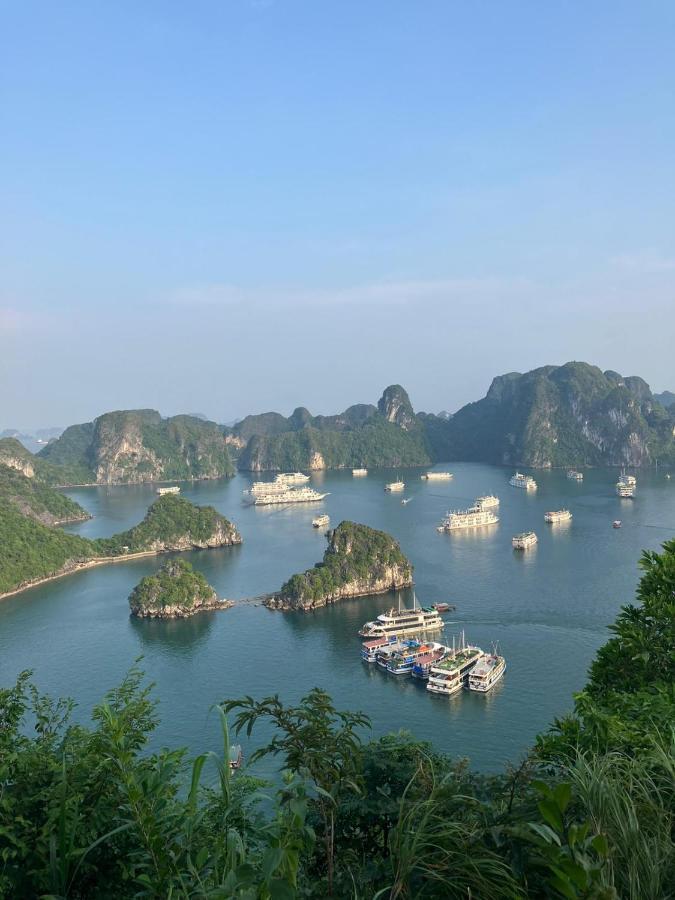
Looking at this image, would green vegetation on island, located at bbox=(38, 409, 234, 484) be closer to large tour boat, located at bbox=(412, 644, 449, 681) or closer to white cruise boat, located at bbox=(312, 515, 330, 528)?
white cruise boat, located at bbox=(312, 515, 330, 528)

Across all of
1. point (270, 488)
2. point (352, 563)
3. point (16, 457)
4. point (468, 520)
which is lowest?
point (468, 520)

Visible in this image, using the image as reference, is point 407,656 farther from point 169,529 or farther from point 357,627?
point 169,529

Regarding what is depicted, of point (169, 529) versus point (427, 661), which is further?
point (169, 529)

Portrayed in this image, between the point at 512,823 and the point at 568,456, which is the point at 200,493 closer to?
the point at 568,456

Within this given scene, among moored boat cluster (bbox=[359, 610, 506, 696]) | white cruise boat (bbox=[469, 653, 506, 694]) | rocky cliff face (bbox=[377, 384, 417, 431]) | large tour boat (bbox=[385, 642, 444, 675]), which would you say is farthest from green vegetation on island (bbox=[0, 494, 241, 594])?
rocky cliff face (bbox=[377, 384, 417, 431])

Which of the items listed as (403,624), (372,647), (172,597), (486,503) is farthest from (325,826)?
(486,503)

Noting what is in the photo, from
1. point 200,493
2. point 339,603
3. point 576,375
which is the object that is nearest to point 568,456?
point 576,375
